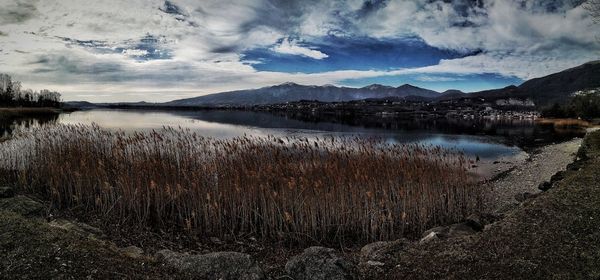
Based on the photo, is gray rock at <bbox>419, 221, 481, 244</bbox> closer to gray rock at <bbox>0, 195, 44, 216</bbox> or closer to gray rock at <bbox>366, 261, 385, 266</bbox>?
gray rock at <bbox>366, 261, 385, 266</bbox>

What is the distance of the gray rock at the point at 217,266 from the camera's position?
24.4 ft

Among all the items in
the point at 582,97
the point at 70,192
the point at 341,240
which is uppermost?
the point at 582,97

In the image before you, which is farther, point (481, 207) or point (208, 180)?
point (481, 207)

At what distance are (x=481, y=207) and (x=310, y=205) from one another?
843cm

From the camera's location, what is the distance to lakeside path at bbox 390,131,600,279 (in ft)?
23.4

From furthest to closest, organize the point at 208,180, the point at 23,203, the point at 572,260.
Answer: the point at 208,180 → the point at 23,203 → the point at 572,260

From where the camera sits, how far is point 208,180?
1447 centimetres

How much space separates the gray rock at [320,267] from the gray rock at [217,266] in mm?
701

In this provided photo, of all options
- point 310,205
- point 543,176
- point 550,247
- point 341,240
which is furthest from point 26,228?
point 543,176

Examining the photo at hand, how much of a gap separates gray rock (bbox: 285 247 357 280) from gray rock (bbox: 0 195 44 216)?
27.9 feet

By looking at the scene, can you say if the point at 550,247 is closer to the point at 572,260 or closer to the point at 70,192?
the point at 572,260

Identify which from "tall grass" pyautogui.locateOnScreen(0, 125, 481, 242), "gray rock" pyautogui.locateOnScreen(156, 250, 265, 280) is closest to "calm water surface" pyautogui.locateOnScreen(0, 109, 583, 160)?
"tall grass" pyautogui.locateOnScreen(0, 125, 481, 242)

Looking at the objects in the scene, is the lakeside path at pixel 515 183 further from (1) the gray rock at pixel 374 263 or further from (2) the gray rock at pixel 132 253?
(2) the gray rock at pixel 132 253

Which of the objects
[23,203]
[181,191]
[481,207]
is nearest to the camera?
[23,203]
